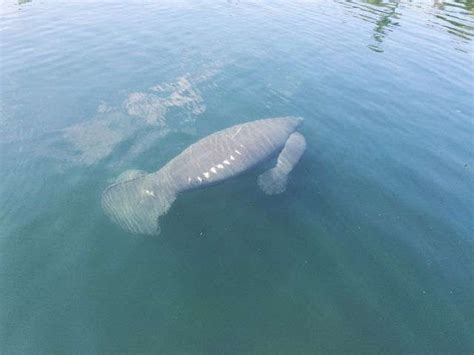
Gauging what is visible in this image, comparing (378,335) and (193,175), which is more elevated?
(193,175)

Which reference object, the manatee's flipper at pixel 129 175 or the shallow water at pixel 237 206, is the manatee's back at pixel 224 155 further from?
the manatee's flipper at pixel 129 175

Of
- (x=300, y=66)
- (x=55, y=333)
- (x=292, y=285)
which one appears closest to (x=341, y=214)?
(x=292, y=285)

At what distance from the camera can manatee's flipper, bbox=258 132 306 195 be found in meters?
10.5

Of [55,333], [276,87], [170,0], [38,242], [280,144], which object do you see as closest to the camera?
[55,333]

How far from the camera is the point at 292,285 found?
7.95m

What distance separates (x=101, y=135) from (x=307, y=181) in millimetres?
7199

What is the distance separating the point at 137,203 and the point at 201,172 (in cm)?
199

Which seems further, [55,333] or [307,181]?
[307,181]

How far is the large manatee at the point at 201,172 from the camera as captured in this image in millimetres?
9258

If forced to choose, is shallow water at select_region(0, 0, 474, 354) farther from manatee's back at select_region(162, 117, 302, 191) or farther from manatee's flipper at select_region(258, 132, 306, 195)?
manatee's back at select_region(162, 117, 302, 191)

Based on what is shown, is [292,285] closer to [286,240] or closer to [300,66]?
[286,240]

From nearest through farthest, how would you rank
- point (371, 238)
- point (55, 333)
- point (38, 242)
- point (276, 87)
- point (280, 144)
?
point (55, 333)
point (38, 242)
point (371, 238)
point (280, 144)
point (276, 87)

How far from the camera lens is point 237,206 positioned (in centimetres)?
985

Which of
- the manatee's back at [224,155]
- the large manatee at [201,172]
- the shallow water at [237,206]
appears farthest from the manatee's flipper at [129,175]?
the manatee's back at [224,155]
